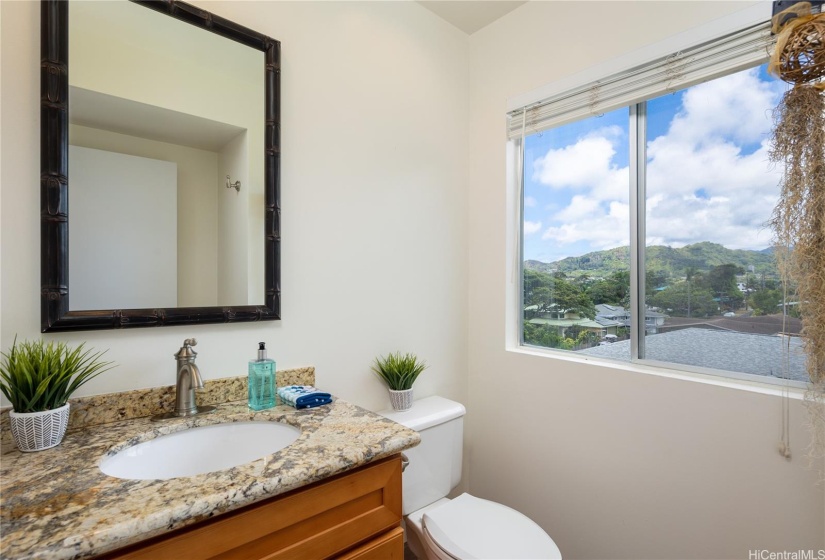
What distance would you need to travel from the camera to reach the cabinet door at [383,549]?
85cm

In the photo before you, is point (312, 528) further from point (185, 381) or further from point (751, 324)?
point (751, 324)

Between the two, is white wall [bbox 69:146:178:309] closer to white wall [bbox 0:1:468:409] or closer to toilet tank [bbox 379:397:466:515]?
white wall [bbox 0:1:468:409]

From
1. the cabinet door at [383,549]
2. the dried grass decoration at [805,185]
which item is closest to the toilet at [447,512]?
the cabinet door at [383,549]

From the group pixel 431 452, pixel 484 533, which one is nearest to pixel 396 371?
pixel 431 452

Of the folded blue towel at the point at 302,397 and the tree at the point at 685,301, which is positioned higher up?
the tree at the point at 685,301

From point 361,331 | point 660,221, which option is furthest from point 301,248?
point 660,221

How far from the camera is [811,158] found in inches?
39.9

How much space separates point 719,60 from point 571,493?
5.38 feet

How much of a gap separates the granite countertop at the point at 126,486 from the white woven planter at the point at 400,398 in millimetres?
548

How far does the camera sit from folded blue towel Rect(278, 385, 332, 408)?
→ 1.14m

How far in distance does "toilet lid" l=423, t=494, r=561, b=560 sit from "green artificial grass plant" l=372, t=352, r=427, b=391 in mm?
466

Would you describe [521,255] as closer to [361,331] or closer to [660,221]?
[660,221]

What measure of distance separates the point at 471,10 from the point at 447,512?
2.15 m

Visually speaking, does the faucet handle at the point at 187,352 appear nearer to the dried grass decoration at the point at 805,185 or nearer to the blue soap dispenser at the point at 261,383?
the blue soap dispenser at the point at 261,383
